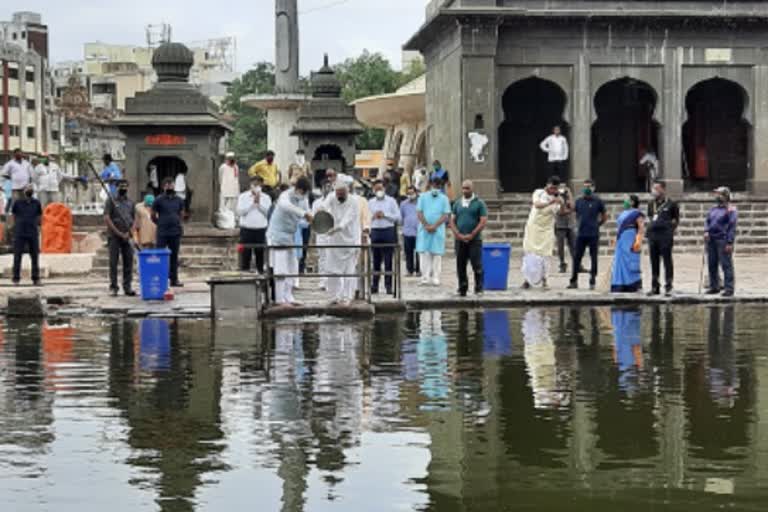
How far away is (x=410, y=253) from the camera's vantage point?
25.4 metres

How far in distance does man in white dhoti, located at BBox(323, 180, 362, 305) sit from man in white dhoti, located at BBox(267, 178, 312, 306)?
0.34m

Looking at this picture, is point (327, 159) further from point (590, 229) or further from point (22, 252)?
point (590, 229)

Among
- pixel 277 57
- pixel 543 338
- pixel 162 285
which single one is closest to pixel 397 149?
pixel 277 57

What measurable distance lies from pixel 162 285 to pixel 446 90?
17204mm

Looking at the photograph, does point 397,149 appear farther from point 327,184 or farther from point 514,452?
point 514,452

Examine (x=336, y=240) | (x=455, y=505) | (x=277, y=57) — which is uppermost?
(x=277, y=57)

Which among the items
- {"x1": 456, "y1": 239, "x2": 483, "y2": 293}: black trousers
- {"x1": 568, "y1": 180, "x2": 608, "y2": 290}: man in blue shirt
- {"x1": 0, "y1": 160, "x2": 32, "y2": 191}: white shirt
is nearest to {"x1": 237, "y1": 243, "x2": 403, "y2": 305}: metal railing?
{"x1": 456, "y1": 239, "x2": 483, "y2": 293}: black trousers

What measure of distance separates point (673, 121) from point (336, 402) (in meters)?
26.0

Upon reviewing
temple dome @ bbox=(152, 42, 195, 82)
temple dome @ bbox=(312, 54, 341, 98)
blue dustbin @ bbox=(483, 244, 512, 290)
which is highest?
temple dome @ bbox=(312, 54, 341, 98)

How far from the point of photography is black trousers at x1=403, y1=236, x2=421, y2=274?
82.9ft

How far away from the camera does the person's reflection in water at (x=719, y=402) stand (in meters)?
8.96

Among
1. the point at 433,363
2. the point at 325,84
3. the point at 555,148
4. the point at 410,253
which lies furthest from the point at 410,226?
the point at 325,84

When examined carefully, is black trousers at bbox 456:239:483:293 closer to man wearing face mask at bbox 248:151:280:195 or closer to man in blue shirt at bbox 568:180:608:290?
man in blue shirt at bbox 568:180:608:290

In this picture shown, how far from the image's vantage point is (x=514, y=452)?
8711 mm
